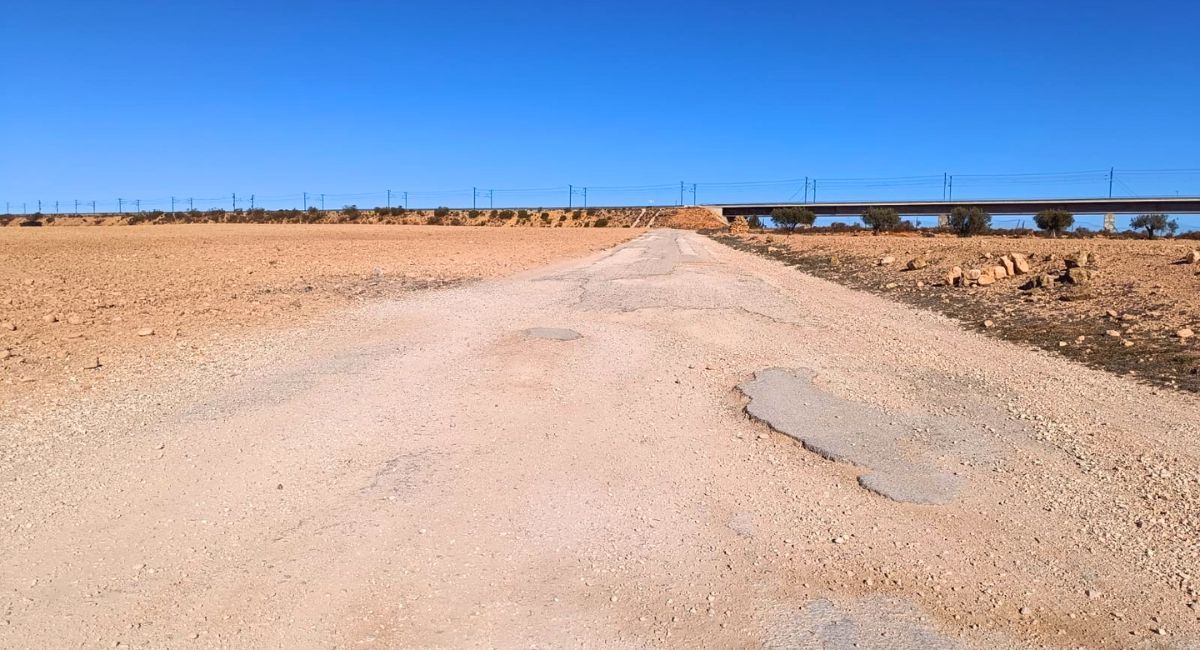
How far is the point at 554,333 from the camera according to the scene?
1132 cm

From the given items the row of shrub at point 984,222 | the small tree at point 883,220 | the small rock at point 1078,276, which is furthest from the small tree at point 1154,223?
the small rock at point 1078,276

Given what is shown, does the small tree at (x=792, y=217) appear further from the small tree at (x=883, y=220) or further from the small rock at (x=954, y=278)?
the small rock at (x=954, y=278)

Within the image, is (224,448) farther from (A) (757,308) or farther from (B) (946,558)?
(A) (757,308)

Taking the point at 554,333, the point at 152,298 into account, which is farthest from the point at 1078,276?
the point at 152,298

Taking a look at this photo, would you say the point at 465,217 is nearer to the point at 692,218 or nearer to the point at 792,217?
the point at 692,218

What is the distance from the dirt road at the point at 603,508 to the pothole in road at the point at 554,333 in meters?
1.74

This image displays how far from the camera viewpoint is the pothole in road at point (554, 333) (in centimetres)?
1099

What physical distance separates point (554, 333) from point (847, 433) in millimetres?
5424

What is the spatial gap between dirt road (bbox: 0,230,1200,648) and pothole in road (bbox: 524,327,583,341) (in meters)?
1.74

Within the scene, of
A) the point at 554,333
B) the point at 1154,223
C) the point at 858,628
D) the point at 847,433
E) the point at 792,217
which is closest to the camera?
the point at 858,628

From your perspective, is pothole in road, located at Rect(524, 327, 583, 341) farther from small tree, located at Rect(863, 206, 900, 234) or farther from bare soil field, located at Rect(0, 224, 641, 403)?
small tree, located at Rect(863, 206, 900, 234)

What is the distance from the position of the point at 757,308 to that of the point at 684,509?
9.88m

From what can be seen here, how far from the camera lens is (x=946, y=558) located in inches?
173

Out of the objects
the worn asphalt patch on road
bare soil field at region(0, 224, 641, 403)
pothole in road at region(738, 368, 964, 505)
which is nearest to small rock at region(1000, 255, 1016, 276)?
pothole in road at region(738, 368, 964, 505)
